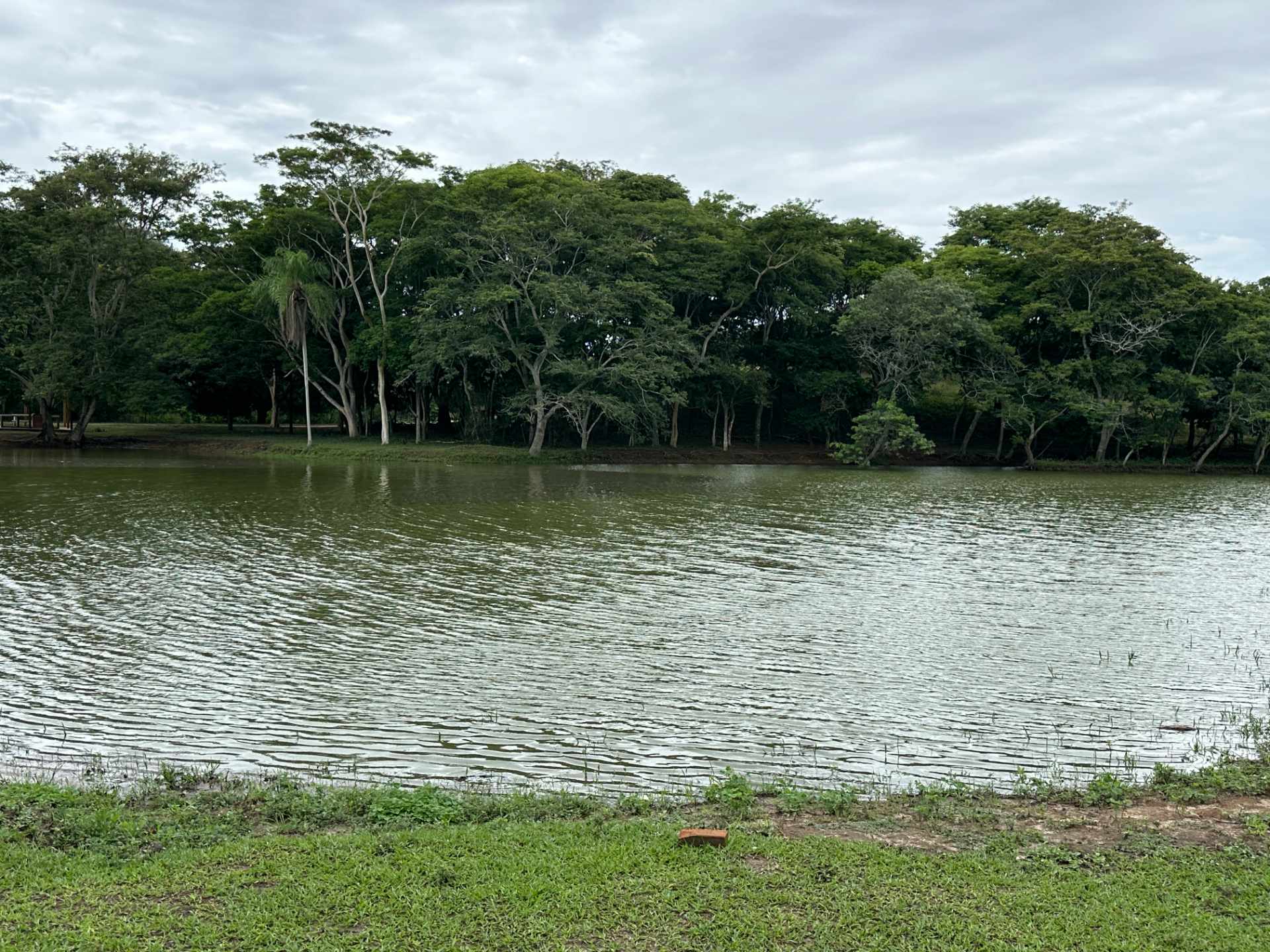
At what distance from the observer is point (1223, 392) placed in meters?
49.0

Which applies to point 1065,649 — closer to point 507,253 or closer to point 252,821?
point 252,821

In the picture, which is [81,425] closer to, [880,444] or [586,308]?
[586,308]

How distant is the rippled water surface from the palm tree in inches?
805

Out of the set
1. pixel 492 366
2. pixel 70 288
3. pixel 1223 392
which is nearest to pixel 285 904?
pixel 492 366

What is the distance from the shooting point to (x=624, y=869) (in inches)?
208

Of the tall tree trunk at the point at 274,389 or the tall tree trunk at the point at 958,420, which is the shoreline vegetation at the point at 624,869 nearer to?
the tall tree trunk at the point at 958,420

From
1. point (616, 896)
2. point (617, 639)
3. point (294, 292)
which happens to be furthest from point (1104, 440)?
point (616, 896)

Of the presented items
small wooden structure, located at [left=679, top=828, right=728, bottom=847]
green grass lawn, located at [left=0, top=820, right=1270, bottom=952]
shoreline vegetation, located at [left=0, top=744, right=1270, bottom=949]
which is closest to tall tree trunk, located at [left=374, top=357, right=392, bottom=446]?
shoreline vegetation, located at [left=0, top=744, right=1270, bottom=949]

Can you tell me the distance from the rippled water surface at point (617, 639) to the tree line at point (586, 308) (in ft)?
67.8

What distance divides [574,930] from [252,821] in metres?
2.51

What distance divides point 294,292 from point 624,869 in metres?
43.1

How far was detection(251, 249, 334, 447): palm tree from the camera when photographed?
4380 cm

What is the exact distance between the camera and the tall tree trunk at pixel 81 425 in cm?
4799

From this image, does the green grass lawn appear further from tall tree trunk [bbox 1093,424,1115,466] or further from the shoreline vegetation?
tall tree trunk [bbox 1093,424,1115,466]
